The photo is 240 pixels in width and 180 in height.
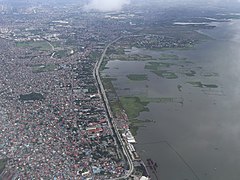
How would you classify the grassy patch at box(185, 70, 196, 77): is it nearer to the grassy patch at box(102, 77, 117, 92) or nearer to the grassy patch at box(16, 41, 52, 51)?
the grassy patch at box(102, 77, 117, 92)

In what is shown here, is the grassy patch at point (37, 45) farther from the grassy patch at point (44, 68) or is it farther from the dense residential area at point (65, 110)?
the grassy patch at point (44, 68)

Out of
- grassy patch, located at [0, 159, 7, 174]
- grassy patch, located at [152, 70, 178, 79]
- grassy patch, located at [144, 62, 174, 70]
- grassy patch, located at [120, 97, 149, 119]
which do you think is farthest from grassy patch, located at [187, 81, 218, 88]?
grassy patch, located at [0, 159, 7, 174]

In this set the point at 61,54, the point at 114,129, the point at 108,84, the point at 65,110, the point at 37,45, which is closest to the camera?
the point at 114,129

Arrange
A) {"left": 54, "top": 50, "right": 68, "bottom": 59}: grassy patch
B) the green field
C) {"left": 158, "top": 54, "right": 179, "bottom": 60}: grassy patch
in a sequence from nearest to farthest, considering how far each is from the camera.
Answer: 1. the green field
2. {"left": 158, "top": 54, "right": 179, "bottom": 60}: grassy patch
3. {"left": 54, "top": 50, "right": 68, "bottom": 59}: grassy patch

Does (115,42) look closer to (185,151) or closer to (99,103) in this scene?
(99,103)

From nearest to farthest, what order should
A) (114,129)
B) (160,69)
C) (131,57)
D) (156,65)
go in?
(114,129)
(160,69)
(156,65)
(131,57)

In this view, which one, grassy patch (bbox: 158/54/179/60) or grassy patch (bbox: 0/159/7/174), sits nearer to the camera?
grassy patch (bbox: 0/159/7/174)

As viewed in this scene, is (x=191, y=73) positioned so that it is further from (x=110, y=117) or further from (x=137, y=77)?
(x=110, y=117)

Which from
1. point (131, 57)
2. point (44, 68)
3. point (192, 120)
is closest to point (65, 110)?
point (192, 120)

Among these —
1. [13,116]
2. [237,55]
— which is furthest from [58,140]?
[237,55]
